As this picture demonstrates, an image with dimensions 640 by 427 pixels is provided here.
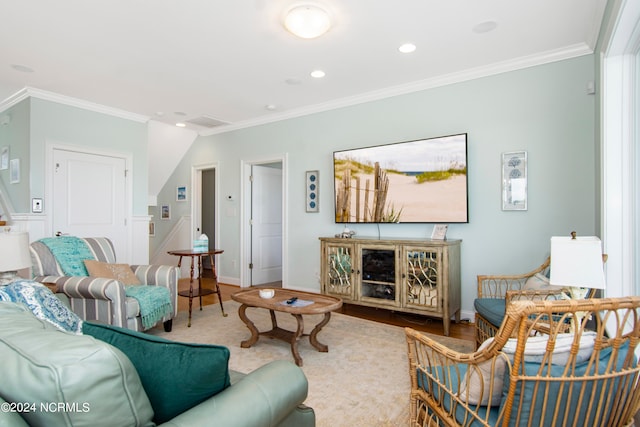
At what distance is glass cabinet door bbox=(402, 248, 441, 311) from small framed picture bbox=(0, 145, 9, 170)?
5.00 m

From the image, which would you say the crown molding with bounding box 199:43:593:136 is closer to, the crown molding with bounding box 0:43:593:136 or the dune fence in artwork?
the crown molding with bounding box 0:43:593:136

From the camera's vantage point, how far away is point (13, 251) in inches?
92.7

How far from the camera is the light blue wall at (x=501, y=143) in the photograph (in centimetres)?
315

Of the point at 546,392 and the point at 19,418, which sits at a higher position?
the point at 19,418

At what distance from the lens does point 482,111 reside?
11.7 feet

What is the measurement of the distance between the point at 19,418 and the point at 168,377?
1.09 ft

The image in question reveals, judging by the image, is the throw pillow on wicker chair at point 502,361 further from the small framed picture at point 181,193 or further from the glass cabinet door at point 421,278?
the small framed picture at point 181,193

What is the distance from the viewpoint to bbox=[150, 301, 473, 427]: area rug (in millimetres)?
2047

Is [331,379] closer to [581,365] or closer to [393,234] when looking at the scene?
[581,365]

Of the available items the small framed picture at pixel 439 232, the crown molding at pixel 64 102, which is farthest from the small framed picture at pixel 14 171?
the small framed picture at pixel 439 232

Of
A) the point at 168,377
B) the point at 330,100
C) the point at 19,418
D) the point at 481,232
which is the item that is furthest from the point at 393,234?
the point at 19,418

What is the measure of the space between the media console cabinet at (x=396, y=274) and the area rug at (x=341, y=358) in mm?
255

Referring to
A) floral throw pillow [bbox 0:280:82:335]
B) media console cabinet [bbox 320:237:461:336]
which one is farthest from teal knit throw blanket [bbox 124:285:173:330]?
media console cabinet [bbox 320:237:461:336]

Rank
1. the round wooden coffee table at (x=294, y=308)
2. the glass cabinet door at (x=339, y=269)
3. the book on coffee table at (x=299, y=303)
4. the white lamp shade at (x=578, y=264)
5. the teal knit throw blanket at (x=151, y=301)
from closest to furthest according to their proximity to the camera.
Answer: the white lamp shade at (x=578, y=264)
the round wooden coffee table at (x=294, y=308)
the book on coffee table at (x=299, y=303)
the teal knit throw blanket at (x=151, y=301)
the glass cabinet door at (x=339, y=269)
